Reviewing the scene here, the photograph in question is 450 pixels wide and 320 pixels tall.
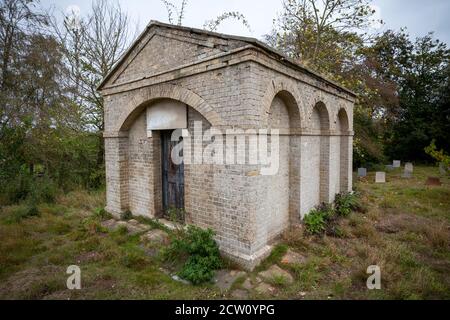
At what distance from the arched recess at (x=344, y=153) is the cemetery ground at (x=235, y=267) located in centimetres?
183

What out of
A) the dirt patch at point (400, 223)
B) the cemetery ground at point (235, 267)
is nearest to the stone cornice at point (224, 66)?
the cemetery ground at point (235, 267)

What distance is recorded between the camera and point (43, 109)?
36.1 feet

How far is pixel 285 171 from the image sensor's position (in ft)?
20.2

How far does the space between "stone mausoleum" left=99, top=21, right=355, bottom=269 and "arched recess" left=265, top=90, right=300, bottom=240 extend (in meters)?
0.03

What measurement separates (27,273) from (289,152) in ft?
20.4

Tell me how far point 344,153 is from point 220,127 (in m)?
6.55

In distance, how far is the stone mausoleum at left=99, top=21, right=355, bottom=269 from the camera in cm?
453

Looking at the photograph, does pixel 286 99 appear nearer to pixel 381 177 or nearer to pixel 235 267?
pixel 235 267

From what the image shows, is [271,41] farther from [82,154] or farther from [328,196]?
[82,154]

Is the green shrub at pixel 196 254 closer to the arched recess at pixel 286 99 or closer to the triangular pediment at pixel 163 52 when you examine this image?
the arched recess at pixel 286 99

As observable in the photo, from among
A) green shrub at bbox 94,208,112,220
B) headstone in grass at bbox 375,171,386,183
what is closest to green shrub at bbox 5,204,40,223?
green shrub at bbox 94,208,112,220

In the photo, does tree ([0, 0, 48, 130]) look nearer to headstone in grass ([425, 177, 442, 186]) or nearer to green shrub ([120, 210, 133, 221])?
green shrub ([120, 210, 133, 221])

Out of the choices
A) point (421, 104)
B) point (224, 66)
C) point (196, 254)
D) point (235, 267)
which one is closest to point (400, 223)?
point (235, 267)

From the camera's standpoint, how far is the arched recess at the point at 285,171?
225 inches
